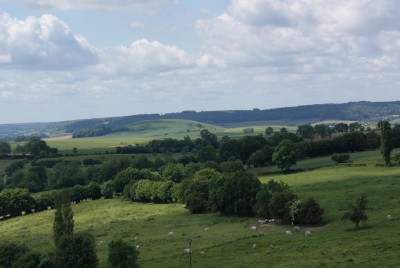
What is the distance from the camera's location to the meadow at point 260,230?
6009 cm

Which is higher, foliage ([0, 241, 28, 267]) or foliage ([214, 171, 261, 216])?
foliage ([214, 171, 261, 216])

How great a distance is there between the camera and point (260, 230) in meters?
80.4

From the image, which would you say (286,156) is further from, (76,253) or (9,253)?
(9,253)

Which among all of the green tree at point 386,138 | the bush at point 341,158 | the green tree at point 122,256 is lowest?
the green tree at point 122,256

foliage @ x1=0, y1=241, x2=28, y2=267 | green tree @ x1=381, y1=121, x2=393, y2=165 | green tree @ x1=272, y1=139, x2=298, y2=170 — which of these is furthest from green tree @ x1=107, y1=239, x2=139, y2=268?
green tree @ x1=272, y1=139, x2=298, y2=170

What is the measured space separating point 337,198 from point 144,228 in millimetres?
35269

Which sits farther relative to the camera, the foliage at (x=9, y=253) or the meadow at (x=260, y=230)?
the foliage at (x=9, y=253)

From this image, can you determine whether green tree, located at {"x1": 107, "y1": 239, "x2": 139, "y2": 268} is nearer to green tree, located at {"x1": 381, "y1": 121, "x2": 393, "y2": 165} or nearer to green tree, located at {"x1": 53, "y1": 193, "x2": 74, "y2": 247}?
green tree, located at {"x1": 53, "y1": 193, "x2": 74, "y2": 247}

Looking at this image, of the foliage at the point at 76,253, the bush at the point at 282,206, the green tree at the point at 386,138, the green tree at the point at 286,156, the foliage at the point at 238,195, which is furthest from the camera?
the green tree at the point at 286,156

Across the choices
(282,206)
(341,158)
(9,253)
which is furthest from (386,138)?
(9,253)

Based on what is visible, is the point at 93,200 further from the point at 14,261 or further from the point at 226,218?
the point at 14,261

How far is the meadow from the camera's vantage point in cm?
6009

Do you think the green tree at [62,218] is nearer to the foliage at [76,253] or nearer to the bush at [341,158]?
the foliage at [76,253]

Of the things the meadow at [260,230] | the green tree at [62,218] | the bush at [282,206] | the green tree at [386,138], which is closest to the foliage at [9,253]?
the green tree at [62,218]
